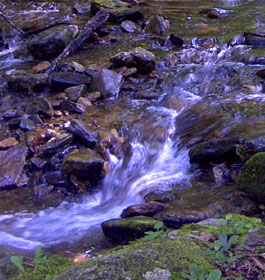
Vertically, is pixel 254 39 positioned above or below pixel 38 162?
above

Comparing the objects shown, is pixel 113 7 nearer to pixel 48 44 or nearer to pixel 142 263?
pixel 48 44

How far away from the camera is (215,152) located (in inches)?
211

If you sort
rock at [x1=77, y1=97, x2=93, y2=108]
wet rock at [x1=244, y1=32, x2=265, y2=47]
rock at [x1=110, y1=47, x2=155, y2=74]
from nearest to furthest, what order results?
rock at [x1=77, y1=97, x2=93, y2=108], rock at [x1=110, y1=47, x2=155, y2=74], wet rock at [x1=244, y1=32, x2=265, y2=47]

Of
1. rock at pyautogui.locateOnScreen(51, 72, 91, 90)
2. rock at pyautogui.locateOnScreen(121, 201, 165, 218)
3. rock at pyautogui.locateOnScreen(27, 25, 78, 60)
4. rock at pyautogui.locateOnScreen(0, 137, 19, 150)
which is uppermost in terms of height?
rock at pyautogui.locateOnScreen(27, 25, 78, 60)

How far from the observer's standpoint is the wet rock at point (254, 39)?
936cm

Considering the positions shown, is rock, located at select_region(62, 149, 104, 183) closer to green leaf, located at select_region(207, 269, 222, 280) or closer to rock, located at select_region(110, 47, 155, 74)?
rock, located at select_region(110, 47, 155, 74)

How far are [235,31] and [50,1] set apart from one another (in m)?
6.25

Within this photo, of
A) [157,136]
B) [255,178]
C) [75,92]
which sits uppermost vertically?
[255,178]

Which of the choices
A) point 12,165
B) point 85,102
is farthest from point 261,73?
point 12,165

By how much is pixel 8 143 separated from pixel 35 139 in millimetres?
376

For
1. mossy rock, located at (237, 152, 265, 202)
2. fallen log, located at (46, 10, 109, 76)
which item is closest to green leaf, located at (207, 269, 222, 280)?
mossy rock, located at (237, 152, 265, 202)

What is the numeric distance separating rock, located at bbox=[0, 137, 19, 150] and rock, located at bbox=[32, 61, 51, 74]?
2.34m

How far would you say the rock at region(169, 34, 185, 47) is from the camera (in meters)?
9.70

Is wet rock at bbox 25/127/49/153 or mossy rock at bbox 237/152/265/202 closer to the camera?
mossy rock at bbox 237/152/265/202
